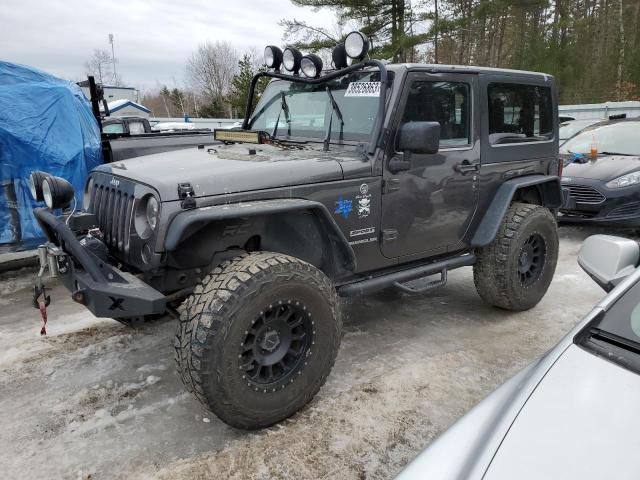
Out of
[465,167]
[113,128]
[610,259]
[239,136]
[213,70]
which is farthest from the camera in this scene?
[213,70]

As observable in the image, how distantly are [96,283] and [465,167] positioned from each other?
2715 mm

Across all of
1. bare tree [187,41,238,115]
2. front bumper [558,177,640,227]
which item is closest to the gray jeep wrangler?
front bumper [558,177,640,227]

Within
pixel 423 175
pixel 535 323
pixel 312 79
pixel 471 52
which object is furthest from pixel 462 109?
pixel 471 52

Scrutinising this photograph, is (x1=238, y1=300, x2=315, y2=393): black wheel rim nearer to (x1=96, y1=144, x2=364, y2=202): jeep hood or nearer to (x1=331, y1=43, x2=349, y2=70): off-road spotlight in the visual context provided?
(x1=96, y1=144, x2=364, y2=202): jeep hood

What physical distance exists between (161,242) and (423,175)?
6.23ft

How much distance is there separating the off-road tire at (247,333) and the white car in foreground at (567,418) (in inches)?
47.1

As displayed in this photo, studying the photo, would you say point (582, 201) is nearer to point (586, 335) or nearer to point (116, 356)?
point (586, 335)

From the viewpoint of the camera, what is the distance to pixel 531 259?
433 cm

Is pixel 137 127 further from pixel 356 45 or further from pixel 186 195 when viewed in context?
pixel 186 195

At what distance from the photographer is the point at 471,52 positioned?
21.2m

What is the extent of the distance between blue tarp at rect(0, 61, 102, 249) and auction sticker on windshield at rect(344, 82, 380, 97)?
391 centimetres

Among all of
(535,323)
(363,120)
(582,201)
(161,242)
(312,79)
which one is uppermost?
(312,79)

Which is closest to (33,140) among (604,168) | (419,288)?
(419,288)

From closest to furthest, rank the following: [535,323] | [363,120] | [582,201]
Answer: [363,120], [535,323], [582,201]
